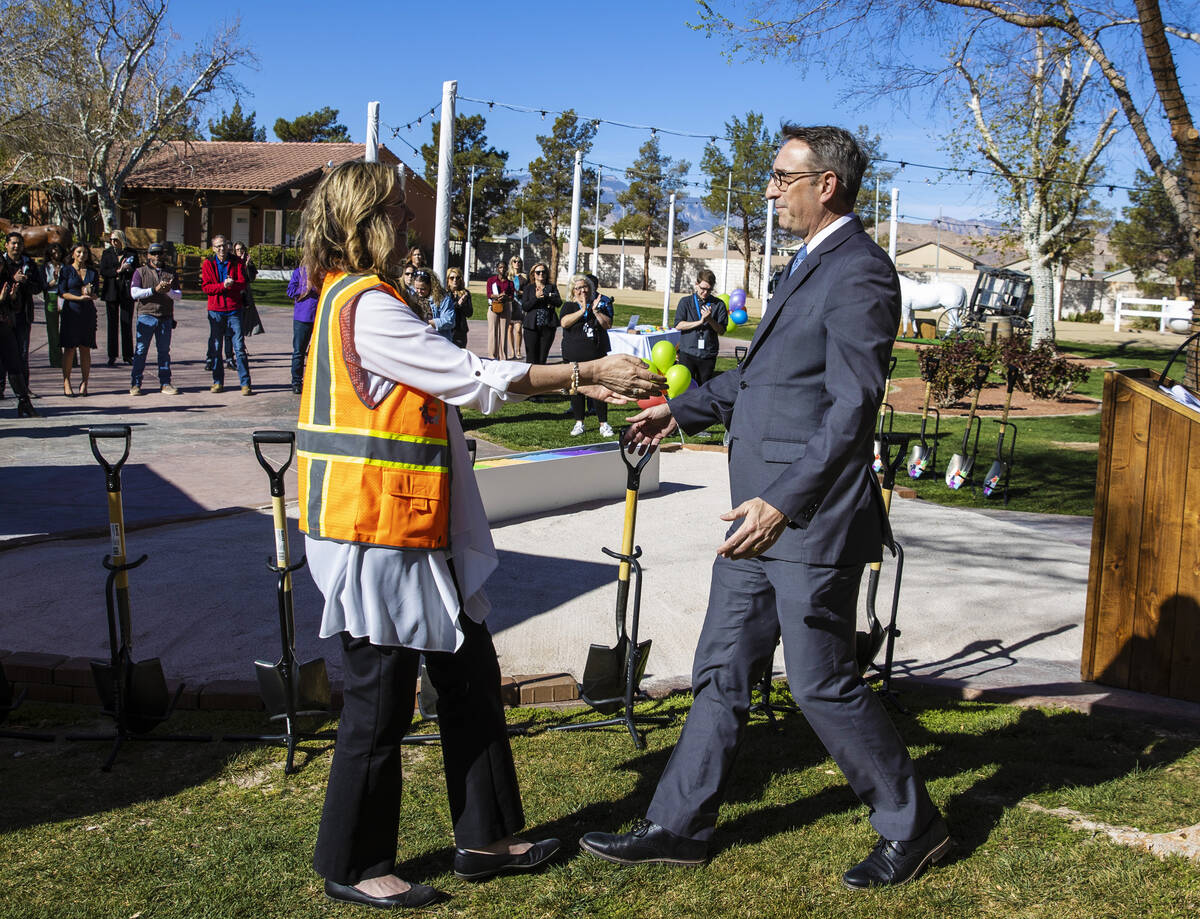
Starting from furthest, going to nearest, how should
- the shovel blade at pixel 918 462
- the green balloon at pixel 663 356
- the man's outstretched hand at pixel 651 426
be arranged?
the shovel blade at pixel 918 462 < the green balloon at pixel 663 356 < the man's outstretched hand at pixel 651 426

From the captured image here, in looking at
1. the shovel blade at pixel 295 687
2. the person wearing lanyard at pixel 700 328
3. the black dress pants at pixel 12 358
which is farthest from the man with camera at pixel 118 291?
the shovel blade at pixel 295 687

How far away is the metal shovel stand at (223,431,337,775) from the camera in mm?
3961

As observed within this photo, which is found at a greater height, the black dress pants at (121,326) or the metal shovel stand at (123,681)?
the black dress pants at (121,326)

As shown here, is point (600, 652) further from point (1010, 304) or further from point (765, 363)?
point (1010, 304)

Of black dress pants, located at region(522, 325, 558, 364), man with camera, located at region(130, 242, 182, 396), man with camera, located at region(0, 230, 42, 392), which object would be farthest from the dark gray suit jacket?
man with camera, located at region(130, 242, 182, 396)

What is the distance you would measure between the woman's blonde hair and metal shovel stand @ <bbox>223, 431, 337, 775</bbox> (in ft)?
3.83

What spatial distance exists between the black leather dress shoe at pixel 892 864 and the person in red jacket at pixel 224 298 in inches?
482

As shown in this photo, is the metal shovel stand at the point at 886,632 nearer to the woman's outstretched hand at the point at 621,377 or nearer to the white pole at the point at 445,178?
the woman's outstretched hand at the point at 621,377

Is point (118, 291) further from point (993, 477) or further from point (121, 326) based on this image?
point (993, 477)

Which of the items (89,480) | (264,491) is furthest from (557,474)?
(89,480)

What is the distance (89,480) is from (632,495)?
19.8 feet

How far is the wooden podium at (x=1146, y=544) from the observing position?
15.2 ft

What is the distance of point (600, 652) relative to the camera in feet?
14.0

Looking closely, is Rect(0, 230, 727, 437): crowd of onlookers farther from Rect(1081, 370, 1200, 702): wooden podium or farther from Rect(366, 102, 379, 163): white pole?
Rect(1081, 370, 1200, 702): wooden podium
